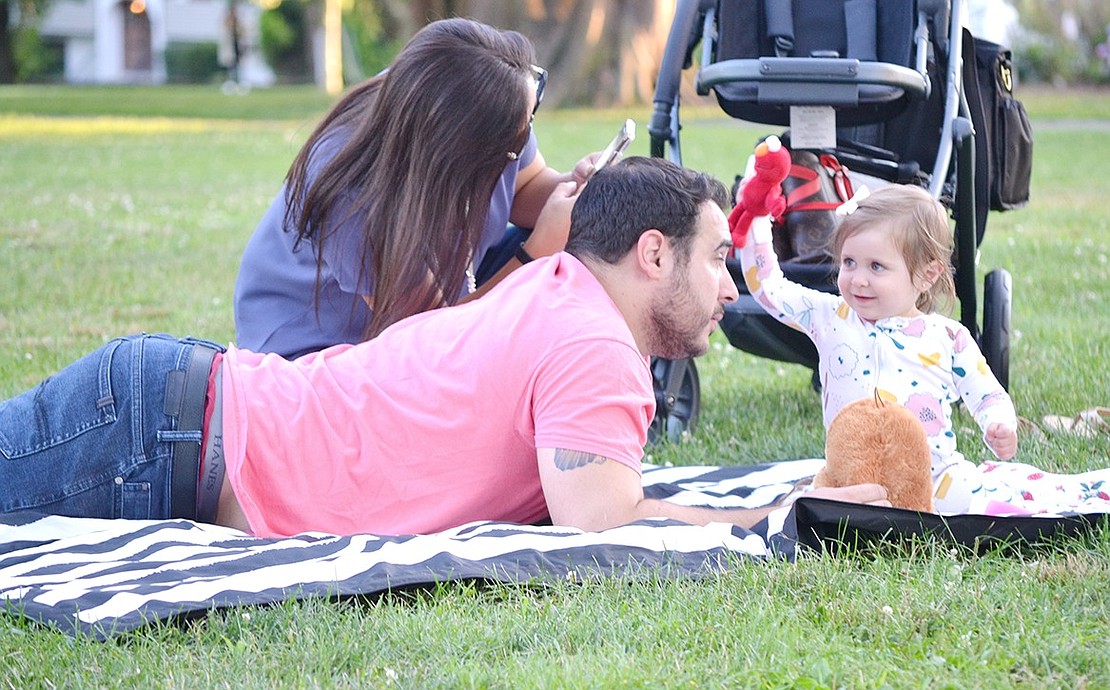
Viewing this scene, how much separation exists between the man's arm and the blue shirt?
1.03 metres

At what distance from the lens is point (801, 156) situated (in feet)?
13.3

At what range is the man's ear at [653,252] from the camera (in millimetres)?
2988

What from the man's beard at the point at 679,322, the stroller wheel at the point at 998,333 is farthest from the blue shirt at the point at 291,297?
the stroller wheel at the point at 998,333

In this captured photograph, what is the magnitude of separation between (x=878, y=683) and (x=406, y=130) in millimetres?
1904

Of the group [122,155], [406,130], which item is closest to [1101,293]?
[406,130]

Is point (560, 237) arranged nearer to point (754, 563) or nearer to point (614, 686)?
point (754, 563)

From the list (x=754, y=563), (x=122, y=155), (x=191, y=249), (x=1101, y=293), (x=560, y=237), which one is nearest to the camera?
(x=754, y=563)

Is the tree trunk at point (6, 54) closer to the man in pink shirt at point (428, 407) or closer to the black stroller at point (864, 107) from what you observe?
the black stroller at point (864, 107)

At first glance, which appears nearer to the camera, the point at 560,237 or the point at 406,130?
the point at 406,130

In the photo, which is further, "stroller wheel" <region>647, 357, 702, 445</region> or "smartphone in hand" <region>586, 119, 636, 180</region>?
"stroller wheel" <region>647, 357, 702, 445</region>

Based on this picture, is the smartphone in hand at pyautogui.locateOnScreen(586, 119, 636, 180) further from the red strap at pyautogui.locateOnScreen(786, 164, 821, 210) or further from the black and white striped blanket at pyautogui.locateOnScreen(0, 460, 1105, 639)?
the black and white striped blanket at pyautogui.locateOnScreen(0, 460, 1105, 639)

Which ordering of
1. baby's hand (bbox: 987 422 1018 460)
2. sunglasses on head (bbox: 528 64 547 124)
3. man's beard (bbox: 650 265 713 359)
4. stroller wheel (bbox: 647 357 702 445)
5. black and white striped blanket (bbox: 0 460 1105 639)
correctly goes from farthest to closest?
stroller wheel (bbox: 647 357 702 445) → sunglasses on head (bbox: 528 64 547 124) → baby's hand (bbox: 987 422 1018 460) → man's beard (bbox: 650 265 713 359) → black and white striped blanket (bbox: 0 460 1105 639)

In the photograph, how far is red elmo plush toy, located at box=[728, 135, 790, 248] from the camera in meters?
3.40

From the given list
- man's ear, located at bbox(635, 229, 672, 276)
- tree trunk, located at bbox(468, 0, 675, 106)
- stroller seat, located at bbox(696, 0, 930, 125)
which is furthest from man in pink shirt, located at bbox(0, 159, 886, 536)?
tree trunk, located at bbox(468, 0, 675, 106)
